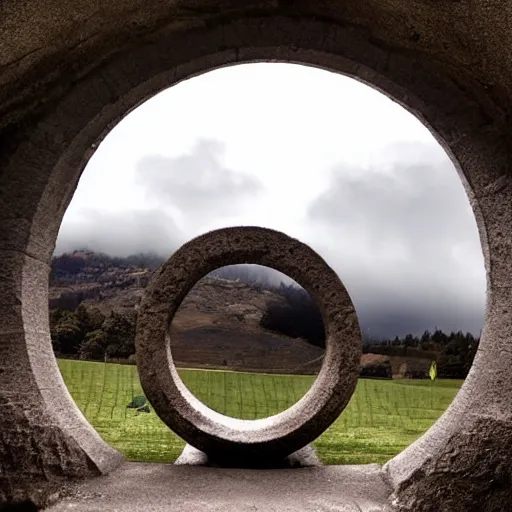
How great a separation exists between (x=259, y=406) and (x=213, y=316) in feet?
6.68

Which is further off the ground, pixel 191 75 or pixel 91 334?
pixel 191 75

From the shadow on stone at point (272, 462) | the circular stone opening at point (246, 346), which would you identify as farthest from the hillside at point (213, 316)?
the shadow on stone at point (272, 462)

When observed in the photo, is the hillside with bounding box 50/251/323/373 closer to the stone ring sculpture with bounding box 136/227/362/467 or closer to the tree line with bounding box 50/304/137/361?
the tree line with bounding box 50/304/137/361

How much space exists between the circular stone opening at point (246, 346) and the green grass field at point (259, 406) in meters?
0.02

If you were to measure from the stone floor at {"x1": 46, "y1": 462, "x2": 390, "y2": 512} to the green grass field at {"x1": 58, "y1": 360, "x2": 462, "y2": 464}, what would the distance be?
2.60 ft

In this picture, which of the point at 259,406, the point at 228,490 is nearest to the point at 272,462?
the point at 228,490

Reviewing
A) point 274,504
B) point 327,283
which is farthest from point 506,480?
point 327,283

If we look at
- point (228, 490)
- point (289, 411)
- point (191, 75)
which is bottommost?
point (228, 490)

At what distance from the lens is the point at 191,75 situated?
3.31 m

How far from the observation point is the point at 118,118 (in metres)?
3.32

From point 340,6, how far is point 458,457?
2.34 metres

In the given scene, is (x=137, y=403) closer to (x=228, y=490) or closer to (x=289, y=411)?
(x=289, y=411)

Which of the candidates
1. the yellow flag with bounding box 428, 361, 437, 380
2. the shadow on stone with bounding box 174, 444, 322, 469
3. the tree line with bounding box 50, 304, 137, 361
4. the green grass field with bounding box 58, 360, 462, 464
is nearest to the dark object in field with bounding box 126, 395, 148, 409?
the green grass field with bounding box 58, 360, 462, 464

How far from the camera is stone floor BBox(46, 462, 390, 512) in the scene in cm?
267
